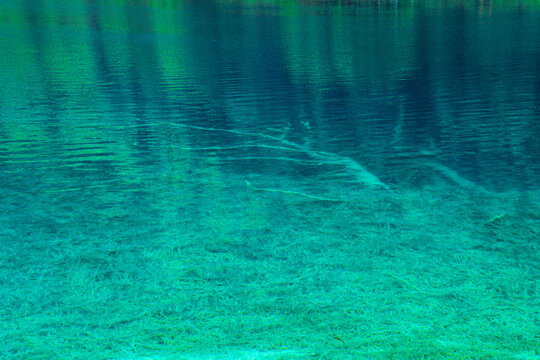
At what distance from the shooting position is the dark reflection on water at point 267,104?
343 centimetres

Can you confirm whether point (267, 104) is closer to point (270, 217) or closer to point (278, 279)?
point (270, 217)

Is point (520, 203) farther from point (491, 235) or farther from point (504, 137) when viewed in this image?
point (504, 137)

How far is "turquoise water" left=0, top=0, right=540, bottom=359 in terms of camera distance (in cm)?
167

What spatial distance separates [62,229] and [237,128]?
83.3 inches

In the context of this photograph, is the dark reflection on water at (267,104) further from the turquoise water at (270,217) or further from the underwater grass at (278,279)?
the underwater grass at (278,279)

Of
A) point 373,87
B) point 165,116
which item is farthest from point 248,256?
point 373,87

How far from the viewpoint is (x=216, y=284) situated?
195 centimetres

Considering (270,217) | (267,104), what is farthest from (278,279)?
(267,104)

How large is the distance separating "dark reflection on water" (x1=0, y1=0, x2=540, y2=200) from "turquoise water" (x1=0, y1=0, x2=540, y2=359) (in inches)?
1.2

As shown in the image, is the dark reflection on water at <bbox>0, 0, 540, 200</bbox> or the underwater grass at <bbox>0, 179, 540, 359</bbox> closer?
the underwater grass at <bbox>0, 179, 540, 359</bbox>

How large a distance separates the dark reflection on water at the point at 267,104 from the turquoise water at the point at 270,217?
3 centimetres

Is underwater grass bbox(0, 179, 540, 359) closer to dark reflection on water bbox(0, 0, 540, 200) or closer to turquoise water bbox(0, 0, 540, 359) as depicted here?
turquoise water bbox(0, 0, 540, 359)

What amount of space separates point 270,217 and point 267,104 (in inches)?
110

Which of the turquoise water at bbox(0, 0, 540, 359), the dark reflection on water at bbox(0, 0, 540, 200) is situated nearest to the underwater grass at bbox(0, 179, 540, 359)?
the turquoise water at bbox(0, 0, 540, 359)
